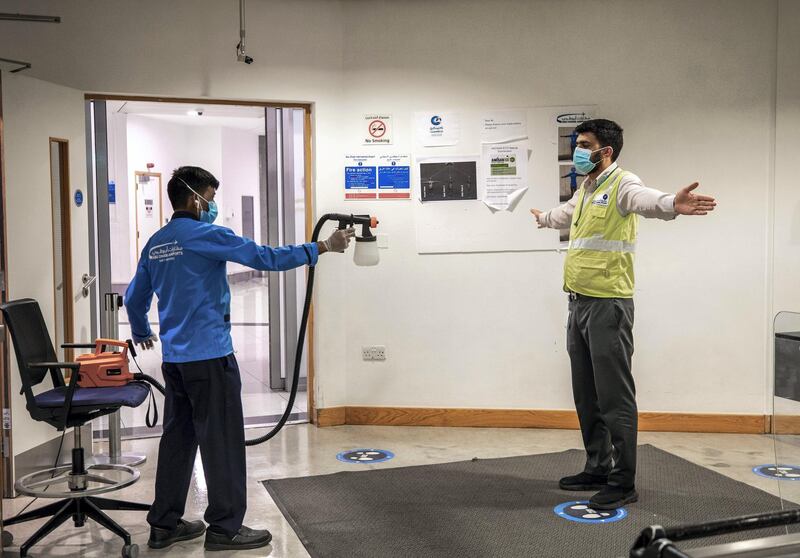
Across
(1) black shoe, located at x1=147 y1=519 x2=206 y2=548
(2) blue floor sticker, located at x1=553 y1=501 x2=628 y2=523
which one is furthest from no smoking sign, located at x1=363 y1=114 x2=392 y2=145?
(1) black shoe, located at x1=147 y1=519 x2=206 y2=548

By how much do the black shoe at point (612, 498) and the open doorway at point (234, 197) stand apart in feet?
7.55

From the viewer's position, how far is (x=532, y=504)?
12.1 feet

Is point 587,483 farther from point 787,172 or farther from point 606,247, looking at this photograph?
point 787,172

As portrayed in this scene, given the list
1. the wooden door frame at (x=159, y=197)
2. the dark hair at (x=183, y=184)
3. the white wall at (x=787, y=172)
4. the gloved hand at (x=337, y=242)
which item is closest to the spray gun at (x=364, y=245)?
the gloved hand at (x=337, y=242)

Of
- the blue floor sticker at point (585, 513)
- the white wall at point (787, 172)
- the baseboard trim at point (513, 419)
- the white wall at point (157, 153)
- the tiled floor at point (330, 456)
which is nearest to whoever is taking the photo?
the tiled floor at point (330, 456)

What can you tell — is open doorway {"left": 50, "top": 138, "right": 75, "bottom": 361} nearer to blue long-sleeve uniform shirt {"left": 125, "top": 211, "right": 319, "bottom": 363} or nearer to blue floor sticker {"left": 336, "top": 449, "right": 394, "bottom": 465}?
blue long-sleeve uniform shirt {"left": 125, "top": 211, "right": 319, "bottom": 363}

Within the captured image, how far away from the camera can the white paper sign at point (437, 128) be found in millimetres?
5094

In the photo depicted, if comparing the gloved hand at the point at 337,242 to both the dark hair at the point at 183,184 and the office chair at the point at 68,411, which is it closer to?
the dark hair at the point at 183,184

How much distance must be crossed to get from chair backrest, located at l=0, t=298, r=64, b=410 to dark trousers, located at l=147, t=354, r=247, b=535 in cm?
58

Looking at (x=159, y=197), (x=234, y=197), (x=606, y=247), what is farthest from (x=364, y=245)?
(x=159, y=197)

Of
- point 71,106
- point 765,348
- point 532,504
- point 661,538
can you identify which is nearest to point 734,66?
point 765,348

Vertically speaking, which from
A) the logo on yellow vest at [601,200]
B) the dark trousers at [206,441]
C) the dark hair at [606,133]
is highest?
the dark hair at [606,133]

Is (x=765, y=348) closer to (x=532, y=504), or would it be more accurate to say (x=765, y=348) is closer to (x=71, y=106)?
(x=532, y=504)

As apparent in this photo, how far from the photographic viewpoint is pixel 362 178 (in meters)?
5.13
